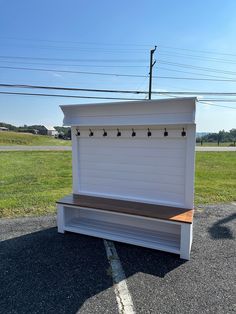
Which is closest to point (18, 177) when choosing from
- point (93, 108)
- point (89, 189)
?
point (89, 189)

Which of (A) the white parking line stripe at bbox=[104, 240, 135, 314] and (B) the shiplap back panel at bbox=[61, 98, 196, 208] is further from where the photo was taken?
(B) the shiplap back panel at bbox=[61, 98, 196, 208]

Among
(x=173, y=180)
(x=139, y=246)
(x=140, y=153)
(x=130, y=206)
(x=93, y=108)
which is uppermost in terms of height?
(x=93, y=108)

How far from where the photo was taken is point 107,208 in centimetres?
319

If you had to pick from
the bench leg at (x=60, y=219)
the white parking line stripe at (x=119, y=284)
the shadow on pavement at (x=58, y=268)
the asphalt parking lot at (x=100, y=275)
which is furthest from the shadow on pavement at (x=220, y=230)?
the bench leg at (x=60, y=219)

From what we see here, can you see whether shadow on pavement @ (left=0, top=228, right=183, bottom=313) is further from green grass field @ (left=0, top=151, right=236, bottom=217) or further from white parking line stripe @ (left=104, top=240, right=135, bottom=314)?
green grass field @ (left=0, top=151, right=236, bottom=217)

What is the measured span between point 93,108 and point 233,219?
314cm

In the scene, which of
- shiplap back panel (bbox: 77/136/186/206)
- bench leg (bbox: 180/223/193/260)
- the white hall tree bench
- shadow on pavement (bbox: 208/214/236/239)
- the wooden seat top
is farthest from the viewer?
shadow on pavement (bbox: 208/214/236/239)

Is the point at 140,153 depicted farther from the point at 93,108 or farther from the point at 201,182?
the point at 201,182

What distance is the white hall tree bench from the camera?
306 centimetres

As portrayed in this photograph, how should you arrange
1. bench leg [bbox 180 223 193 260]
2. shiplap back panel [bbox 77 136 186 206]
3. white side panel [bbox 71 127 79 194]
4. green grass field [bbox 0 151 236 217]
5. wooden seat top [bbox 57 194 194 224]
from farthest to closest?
green grass field [bbox 0 151 236 217] → white side panel [bbox 71 127 79 194] → shiplap back panel [bbox 77 136 186 206] → wooden seat top [bbox 57 194 194 224] → bench leg [bbox 180 223 193 260]

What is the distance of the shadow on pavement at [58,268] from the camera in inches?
81.4

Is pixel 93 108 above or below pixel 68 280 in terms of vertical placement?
above

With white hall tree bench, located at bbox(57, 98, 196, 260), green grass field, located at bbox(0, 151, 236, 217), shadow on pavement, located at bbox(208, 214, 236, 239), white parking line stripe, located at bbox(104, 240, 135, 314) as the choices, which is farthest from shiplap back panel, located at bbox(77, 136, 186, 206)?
green grass field, located at bbox(0, 151, 236, 217)

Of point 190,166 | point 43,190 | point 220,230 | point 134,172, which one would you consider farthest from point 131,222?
point 43,190
